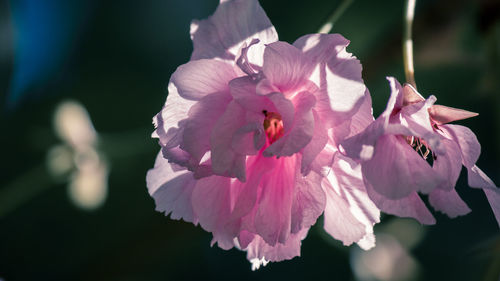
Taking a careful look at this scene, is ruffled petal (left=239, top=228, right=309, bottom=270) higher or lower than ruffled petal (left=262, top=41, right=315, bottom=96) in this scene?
lower

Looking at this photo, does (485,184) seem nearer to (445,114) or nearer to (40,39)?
(445,114)

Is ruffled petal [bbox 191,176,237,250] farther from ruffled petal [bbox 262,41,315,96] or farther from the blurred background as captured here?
the blurred background

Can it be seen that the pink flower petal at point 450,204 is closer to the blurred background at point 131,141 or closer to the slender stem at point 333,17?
the slender stem at point 333,17

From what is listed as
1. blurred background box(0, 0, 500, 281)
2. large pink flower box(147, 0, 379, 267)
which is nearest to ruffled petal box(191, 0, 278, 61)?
large pink flower box(147, 0, 379, 267)

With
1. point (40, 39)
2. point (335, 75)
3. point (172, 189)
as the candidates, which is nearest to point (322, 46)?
point (335, 75)

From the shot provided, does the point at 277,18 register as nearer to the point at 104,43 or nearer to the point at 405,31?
the point at 104,43

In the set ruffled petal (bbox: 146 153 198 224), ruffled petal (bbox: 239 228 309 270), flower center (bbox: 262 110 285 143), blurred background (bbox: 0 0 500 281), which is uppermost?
flower center (bbox: 262 110 285 143)

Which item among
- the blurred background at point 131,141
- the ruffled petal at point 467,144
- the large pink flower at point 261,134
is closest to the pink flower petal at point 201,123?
the large pink flower at point 261,134

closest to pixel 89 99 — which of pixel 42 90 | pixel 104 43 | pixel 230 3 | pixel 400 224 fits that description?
pixel 104 43
